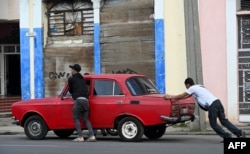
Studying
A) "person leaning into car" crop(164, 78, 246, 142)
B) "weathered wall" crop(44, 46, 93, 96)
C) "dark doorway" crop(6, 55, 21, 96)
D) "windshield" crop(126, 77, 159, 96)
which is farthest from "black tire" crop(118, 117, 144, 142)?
"dark doorway" crop(6, 55, 21, 96)

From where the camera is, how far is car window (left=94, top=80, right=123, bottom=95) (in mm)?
14719

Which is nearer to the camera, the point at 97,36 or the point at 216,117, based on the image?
the point at 216,117

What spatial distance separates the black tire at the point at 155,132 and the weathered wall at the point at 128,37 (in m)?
5.97

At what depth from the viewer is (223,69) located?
65.9 ft

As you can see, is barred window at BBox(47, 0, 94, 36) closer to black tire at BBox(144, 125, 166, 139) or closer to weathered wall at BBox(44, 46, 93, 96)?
weathered wall at BBox(44, 46, 93, 96)

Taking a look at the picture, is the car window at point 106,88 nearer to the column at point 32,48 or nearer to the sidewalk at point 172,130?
the sidewalk at point 172,130

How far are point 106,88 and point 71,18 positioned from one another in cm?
869

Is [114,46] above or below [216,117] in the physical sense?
above

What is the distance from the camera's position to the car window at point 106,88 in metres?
14.7

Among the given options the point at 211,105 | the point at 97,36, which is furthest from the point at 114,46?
the point at 211,105

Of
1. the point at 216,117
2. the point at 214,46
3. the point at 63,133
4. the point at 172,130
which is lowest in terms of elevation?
the point at 172,130

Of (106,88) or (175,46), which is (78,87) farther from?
(175,46)

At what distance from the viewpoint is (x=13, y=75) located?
1080 inches

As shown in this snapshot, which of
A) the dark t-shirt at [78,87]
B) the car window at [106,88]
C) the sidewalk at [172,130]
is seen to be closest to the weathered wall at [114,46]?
the sidewalk at [172,130]
